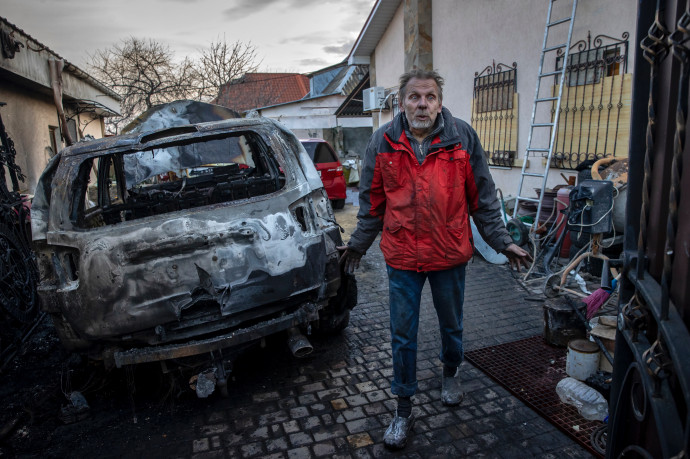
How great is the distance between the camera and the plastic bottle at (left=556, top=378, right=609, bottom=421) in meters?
2.93

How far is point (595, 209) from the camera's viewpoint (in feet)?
13.1

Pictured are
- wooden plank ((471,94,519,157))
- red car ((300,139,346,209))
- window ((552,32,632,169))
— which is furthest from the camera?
red car ((300,139,346,209))

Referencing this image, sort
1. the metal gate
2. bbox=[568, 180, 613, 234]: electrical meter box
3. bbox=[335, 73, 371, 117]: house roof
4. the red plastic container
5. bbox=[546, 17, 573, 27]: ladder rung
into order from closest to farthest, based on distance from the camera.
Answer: the metal gate
bbox=[568, 180, 613, 234]: electrical meter box
the red plastic container
bbox=[546, 17, 573, 27]: ladder rung
bbox=[335, 73, 371, 117]: house roof

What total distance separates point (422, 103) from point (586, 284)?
3799mm

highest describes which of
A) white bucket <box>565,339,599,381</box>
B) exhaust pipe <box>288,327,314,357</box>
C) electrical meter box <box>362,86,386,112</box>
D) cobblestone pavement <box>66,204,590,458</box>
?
electrical meter box <box>362,86,386,112</box>

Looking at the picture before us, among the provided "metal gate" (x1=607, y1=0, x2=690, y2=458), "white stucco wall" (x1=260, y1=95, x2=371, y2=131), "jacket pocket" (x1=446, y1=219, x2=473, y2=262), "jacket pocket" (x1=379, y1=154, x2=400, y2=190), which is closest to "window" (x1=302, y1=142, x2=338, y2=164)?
"jacket pocket" (x1=379, y1=154, x2=400, y2=190)

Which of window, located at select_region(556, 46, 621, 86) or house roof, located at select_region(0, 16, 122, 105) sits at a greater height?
house roof, located at select_region(0, 16, 122, 105)

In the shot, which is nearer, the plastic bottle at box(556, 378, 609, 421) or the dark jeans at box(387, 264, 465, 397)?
the dark jeans at box(387, 264, 465, 397)

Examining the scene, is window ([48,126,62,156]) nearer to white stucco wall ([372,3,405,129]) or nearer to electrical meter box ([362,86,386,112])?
electrical meter box ([362,86,386,112])

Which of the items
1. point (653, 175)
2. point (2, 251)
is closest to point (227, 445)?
point (653, 175)

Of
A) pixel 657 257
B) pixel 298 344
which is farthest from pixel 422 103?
pixel 298 344

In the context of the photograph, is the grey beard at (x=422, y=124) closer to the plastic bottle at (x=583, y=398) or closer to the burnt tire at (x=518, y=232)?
the plastic bottle at (x=583, y=398)

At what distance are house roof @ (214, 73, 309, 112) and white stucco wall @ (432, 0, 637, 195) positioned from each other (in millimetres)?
22778

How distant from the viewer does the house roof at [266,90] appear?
106 ft
